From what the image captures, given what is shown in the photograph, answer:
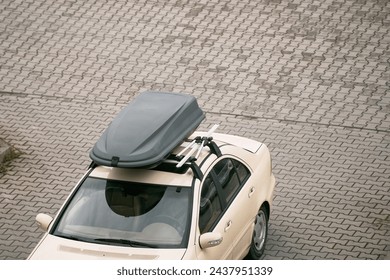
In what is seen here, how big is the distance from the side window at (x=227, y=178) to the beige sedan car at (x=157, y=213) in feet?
0.04

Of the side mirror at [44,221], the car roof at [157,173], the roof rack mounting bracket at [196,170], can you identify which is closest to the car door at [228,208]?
the roof rack mounting bracket at [196,170]

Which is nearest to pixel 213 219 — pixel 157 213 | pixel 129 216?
pixel 157 213

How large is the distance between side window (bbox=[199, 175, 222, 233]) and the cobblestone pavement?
1618 millimetres

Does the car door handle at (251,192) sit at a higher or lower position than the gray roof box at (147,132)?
lower

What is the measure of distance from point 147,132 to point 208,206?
107 cm

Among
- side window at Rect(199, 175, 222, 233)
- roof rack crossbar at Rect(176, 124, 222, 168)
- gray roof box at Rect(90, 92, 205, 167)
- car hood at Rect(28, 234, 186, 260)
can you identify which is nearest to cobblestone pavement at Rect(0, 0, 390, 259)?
side window at Rect(199, 175, 222, 233)

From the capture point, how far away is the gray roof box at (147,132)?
33.1ft

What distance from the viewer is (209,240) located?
10008 mm

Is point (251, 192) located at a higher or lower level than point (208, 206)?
lower

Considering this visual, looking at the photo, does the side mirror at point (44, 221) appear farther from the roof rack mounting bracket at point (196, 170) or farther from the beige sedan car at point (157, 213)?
the roof rack mounting bracket at point (196, 170)

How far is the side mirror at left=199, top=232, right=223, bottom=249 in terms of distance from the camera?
10016 millimetres

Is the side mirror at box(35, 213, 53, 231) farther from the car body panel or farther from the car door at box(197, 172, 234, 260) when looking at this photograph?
the car door at box(197, 172, 234, 260)

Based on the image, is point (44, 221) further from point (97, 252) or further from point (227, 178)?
point (227, 178)

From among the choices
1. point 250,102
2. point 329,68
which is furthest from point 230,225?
point 329,68
